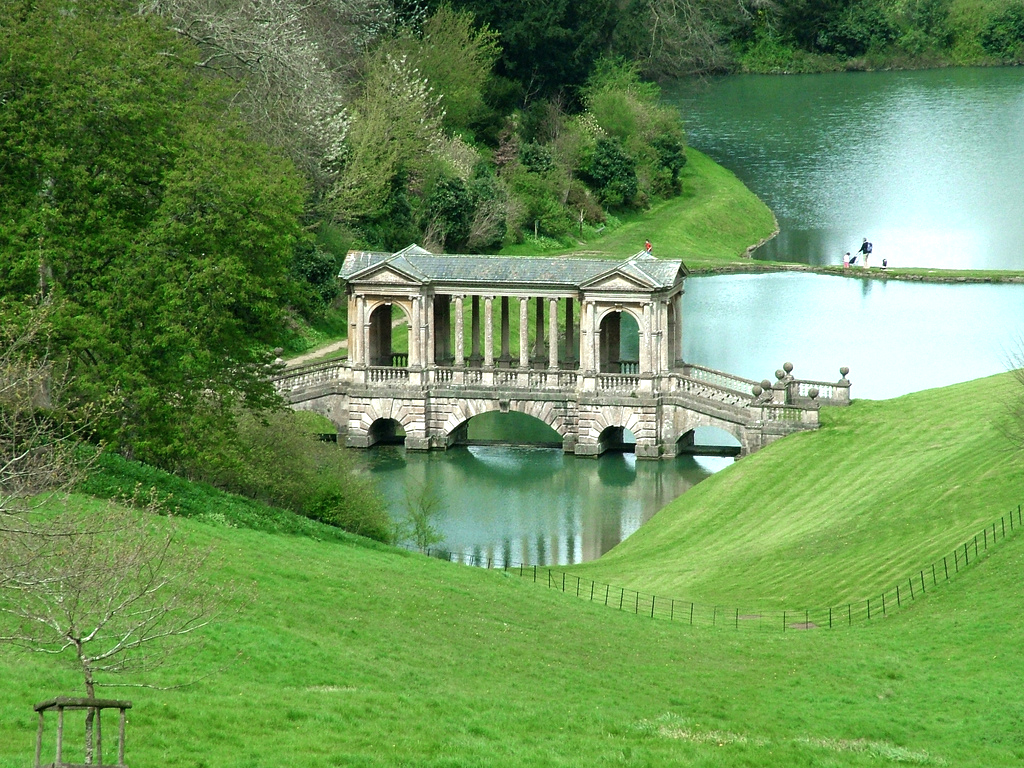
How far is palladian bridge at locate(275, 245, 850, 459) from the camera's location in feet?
244

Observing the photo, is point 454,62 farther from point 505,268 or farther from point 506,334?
point 505,268

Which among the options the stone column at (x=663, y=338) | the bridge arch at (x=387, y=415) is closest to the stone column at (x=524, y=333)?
the bridge arch at (x=387, y=415)

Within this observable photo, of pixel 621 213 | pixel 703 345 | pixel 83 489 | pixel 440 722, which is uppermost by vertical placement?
pixel 621 213

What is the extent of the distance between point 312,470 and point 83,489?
14.1 metres

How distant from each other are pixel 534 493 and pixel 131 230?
22691 millimetres

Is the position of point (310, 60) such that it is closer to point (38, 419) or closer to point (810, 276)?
point (810, 276)

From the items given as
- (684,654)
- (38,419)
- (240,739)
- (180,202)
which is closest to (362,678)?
(240,739)

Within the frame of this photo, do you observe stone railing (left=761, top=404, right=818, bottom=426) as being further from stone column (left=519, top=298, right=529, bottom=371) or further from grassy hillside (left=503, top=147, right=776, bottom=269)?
grassy hillside (left=503, top=147, right=776, bottom=269)

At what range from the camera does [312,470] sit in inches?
2302

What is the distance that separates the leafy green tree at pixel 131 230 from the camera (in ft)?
168

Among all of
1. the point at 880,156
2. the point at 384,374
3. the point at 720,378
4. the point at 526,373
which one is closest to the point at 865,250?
the point at 880,156

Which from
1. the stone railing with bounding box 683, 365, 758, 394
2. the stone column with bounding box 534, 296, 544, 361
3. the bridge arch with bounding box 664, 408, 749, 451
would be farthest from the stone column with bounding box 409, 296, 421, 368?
the stone railing with bounding box 683, 365, 758, 394

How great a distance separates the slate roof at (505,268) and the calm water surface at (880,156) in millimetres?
45363

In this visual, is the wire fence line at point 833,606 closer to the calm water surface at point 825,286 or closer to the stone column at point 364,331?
the calm water surface at point 825,286
